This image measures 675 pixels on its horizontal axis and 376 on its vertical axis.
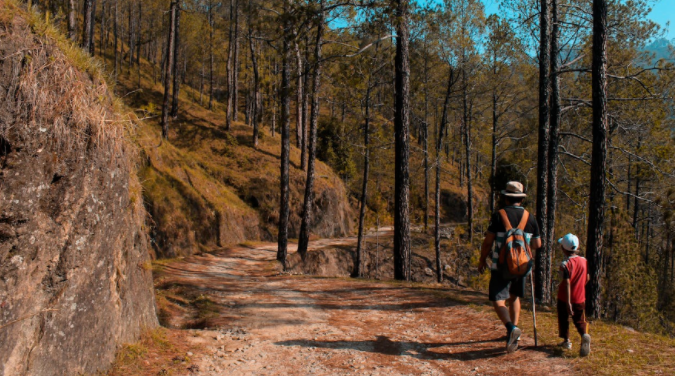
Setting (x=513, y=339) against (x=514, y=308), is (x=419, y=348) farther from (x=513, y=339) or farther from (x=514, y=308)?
(x=514, y=308)

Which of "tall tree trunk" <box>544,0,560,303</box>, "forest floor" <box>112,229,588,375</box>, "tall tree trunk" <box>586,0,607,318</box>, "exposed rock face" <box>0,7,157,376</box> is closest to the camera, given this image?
"exposed rock face" <box>0,7,157,376</box>

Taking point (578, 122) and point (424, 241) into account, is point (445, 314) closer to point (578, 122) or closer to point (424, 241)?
point (578, 122)

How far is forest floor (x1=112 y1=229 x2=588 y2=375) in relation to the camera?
525cm

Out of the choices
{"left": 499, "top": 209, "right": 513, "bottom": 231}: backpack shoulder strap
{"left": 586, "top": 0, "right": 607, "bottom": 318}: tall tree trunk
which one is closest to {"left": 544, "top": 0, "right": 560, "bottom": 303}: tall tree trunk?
{"left": 586, "top": 0, "right": 607, "bottom": 318}: tall tree trunk

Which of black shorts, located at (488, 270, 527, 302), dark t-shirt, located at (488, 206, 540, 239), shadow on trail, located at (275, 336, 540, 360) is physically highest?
dark t-shirt, located at (488, 206, 540, 239)

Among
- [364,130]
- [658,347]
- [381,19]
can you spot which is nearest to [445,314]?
[658,347]

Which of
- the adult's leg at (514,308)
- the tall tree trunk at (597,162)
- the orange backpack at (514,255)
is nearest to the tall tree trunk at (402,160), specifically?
the tall tree trunk at (597,162)

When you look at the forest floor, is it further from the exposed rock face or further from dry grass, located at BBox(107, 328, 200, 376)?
the exposed rock face

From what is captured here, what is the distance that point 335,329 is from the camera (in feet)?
22.9

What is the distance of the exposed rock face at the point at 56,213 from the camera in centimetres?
368

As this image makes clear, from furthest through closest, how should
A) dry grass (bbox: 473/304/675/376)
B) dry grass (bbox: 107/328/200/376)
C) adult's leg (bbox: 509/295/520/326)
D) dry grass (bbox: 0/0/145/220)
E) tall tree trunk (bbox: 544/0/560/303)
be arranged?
tall tree trunk (bbox: 544/0/560/303) → adult's leg (bbox: 509/295/520/326) → dry grass (bbox: 473/304/675/376) → dry grass (bbox: 107/328/200/376) → dry grass (bbox: 0/0/145/220)

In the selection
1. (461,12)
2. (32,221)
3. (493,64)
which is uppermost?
(461,12)

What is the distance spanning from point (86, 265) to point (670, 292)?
4471cm

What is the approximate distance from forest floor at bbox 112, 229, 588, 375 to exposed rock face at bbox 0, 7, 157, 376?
725 mm
